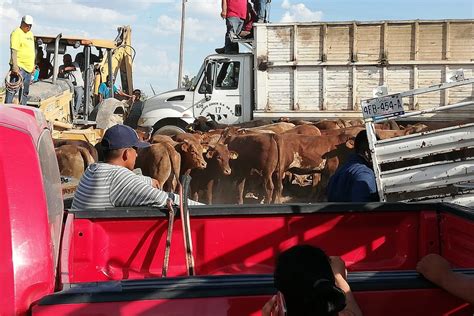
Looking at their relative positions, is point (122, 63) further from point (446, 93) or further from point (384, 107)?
point (384, 107)

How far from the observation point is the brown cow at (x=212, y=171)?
1225 cm

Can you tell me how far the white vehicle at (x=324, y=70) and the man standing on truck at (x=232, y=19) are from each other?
79cm

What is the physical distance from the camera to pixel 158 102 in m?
17.6

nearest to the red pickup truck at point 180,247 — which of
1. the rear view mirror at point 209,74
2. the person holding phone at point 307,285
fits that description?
the person holding phone at point 307,285

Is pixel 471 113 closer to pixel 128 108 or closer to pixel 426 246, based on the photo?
pixel 128 108

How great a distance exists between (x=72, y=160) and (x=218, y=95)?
23.8 feet

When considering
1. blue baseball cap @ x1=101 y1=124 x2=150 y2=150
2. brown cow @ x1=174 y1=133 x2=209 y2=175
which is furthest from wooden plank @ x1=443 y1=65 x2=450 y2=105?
blue baseball cap @ x1=101 y1=124 x2=150 y2=150

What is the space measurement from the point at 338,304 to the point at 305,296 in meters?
0.10

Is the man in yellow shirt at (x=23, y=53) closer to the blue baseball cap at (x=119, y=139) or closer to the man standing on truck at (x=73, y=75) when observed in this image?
the man standing on truck at (x=73, y=75)

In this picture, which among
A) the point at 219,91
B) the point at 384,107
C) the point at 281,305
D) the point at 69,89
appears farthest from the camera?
the point at 219,91

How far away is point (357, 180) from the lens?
5055 millimetres

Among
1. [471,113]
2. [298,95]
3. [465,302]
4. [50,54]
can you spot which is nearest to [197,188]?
[298,95]

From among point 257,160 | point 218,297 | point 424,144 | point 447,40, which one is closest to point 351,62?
point 447,40

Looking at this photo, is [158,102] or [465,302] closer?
[465,302]
